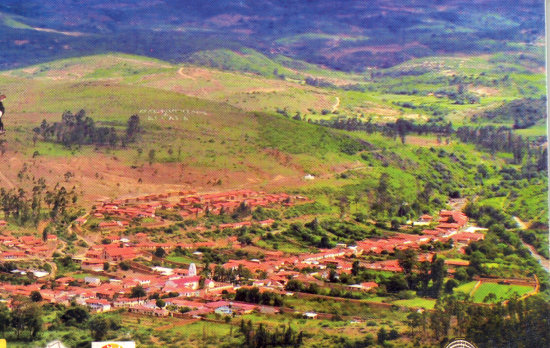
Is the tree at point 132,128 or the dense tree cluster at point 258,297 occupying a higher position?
the tree at point 132,128

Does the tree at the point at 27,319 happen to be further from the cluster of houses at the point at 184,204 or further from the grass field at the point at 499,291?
the grass field at the point at 499,291

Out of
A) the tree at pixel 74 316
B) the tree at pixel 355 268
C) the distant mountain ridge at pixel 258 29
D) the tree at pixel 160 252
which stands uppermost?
the distant mountain ridge at pixel 258 29

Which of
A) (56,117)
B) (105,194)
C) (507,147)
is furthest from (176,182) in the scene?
(507,147)

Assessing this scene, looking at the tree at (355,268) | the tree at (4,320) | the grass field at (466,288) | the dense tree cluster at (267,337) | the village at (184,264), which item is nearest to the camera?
the dense tree cluster at (267,337)

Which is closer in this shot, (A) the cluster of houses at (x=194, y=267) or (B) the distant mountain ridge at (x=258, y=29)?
(A) the cluster of houses at (x=194, y=267)

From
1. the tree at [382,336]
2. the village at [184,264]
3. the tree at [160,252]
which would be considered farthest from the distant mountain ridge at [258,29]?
the tree at [382,336]

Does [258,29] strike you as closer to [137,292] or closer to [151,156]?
[151,156]
